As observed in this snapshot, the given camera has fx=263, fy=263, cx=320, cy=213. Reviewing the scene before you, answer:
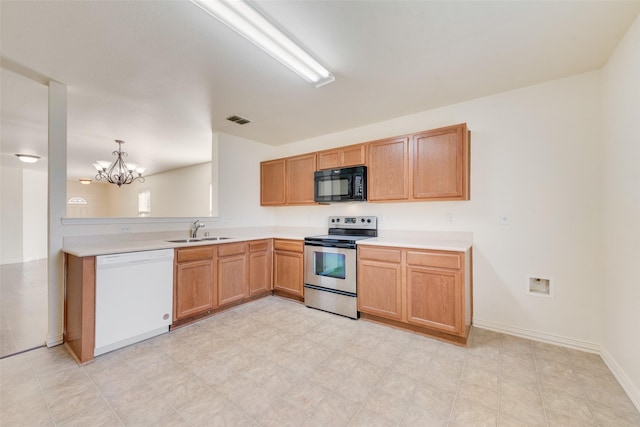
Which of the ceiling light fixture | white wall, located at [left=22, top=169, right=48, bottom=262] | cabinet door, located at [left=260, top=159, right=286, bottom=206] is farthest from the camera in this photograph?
white wall, located at [left=22, top=169, right=48, bottom=262]

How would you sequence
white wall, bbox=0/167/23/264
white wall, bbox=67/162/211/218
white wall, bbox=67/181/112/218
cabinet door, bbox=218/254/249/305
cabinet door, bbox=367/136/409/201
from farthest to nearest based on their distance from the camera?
white wall, bbox=67/181/112/218 → white wall, bbox=67/162/211/218 → white wall, bbox=0/167/23/264 → cabinet door, bbox=218/254/249/305 → cabinet door, bbox=367/136/409/201

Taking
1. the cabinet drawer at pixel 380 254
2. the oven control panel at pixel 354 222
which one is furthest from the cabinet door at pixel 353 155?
the cabinet drawer at pixel 380 254

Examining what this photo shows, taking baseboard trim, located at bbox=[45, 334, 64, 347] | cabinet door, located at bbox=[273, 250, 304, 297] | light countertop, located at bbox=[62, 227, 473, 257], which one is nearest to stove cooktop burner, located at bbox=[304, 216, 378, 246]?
light countertop, located at bbox=[62, 227, 473, 257]

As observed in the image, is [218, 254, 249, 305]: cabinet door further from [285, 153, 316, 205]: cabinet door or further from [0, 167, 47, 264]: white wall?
[0, 167, 47, 264]: white wall

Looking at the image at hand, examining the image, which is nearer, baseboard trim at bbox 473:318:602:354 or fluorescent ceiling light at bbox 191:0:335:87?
fluorescent ceiling light at bbox 191:0:335:87

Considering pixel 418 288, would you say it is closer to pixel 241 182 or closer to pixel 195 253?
pixel 195 253

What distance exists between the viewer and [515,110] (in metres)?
2.71

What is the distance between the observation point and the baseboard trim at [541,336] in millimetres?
2354

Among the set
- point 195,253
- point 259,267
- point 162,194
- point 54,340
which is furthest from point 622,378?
point 162,194

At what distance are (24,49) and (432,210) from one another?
403 centimetres

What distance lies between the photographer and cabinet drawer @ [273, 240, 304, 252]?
145 inches

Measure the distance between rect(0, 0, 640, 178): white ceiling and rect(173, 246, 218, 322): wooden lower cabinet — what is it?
1755mm

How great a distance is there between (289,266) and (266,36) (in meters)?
2.80

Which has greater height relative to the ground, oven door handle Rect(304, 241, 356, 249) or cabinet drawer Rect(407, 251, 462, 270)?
oven door handle Rect(304, 241, 356, 249)
